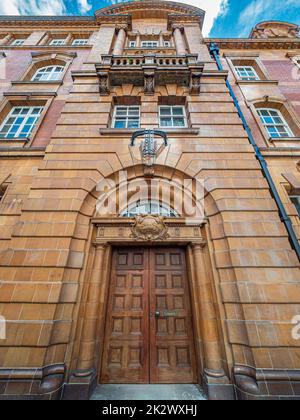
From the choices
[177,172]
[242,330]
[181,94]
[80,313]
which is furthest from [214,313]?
[181,94]

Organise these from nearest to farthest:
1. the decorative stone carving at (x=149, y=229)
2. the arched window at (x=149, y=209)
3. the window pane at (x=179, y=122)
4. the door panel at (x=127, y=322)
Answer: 1. the door panel at (x=127, y=322)
2. the decorative stone carving at (x=149, y=229)
3. the arched window at (x=149, y=209)
4. the window pane at (x=179, y=122)

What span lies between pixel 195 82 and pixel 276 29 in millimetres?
14743

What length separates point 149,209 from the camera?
607cm

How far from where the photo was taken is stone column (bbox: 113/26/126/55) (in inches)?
424

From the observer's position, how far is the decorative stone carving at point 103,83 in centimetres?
775

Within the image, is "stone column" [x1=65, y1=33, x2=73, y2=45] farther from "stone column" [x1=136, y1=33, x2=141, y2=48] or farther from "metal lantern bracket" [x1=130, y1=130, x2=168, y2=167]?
"metal lantern bracket" [x1=130, y1=130, x2=168, y2=167]

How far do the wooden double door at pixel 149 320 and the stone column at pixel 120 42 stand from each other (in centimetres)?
1195

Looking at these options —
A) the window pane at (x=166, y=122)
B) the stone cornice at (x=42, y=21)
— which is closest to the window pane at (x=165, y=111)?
the window pane at (x=166, y=122)

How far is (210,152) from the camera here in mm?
6164

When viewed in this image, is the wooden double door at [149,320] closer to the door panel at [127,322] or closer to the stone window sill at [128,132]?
the door panel at [127,322]

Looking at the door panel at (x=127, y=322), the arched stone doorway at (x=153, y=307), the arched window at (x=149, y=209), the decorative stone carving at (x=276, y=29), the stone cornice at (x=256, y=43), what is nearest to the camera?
the arched stone doorway at (x=153, y=307)

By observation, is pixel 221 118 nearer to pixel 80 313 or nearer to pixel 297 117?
pixel 297 117

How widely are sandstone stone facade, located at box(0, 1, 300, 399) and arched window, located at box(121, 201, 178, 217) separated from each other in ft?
2.28

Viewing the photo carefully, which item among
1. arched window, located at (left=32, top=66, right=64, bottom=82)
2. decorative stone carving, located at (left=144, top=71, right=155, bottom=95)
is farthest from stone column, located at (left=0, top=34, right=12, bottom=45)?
decorative stone carving, located at (left=144, top=71, right=155, bottom=95)
